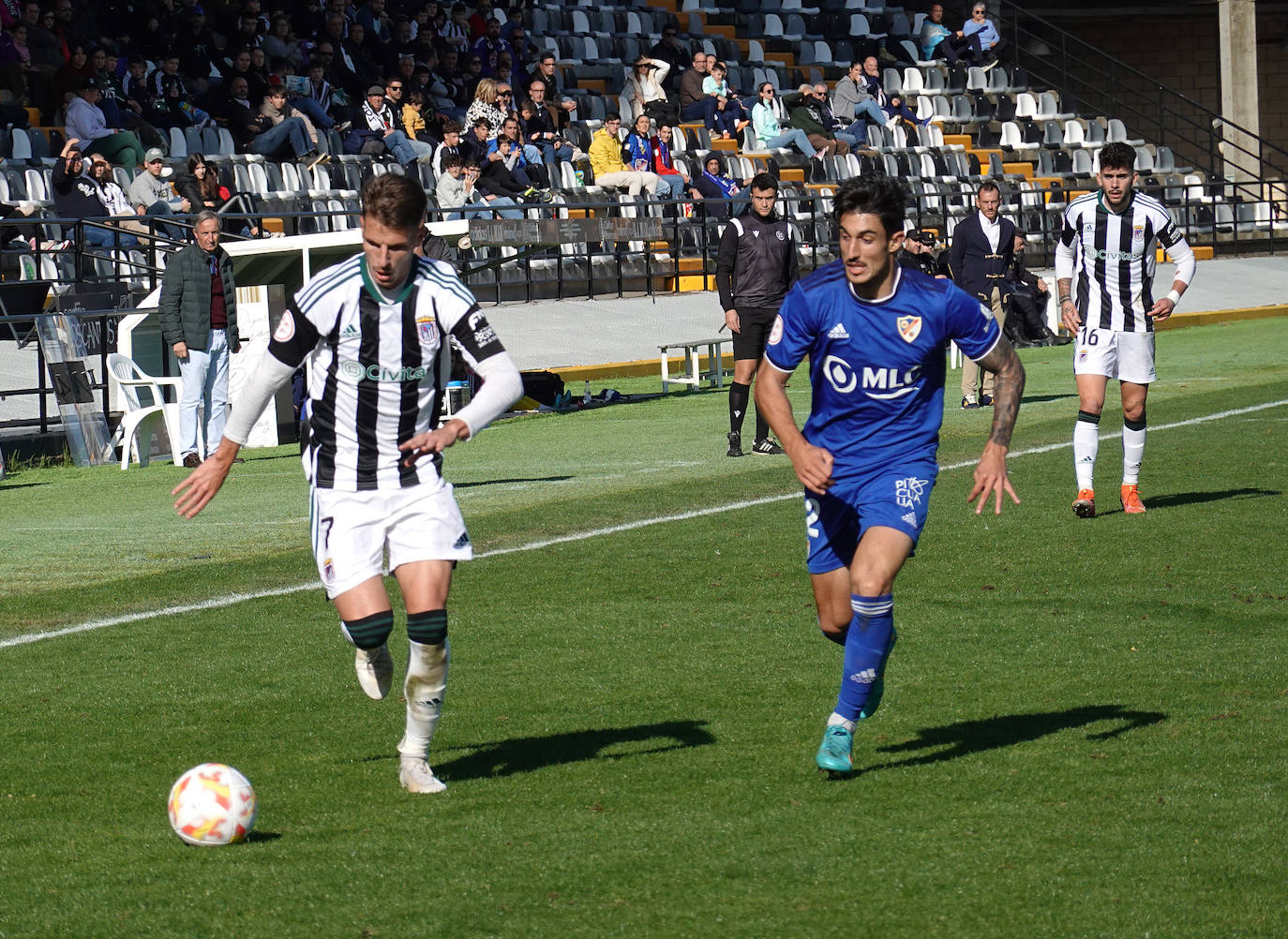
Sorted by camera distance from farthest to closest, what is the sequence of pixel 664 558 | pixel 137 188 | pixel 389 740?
pixel 137 188
pixel 664 558
pixel 389 740

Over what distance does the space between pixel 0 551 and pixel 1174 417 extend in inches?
388

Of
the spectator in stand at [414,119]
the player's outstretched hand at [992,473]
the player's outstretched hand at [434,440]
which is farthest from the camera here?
the spectator in stand at [414,119]

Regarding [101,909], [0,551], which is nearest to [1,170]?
[0,551]

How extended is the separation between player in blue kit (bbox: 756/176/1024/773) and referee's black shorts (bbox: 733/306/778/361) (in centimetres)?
836

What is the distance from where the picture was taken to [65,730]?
6559 mm

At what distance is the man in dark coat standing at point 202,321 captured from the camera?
15.1m

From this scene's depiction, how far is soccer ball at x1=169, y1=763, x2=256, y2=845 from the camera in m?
4.97

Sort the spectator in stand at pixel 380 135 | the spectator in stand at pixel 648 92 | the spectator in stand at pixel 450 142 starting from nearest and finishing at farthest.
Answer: the spectator in stand at pixel 450 142
the spectator in stand at pixel 380 135
the spectator in stand at pixel 648 92

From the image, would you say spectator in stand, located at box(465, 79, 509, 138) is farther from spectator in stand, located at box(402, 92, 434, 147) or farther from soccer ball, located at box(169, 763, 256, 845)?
soccer ball, located at box(169, 763, 256, 845)

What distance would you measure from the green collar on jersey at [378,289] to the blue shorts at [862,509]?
1.40 m

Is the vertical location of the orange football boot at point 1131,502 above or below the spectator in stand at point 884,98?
below

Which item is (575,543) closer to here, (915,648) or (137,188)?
(915,648)

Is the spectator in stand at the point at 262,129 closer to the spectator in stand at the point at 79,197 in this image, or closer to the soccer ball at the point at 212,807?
Result: the spectator in stand at the point at 79,197

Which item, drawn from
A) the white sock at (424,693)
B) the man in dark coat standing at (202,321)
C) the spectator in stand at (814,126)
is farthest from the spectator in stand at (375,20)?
the white sock at (424,693)
